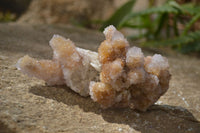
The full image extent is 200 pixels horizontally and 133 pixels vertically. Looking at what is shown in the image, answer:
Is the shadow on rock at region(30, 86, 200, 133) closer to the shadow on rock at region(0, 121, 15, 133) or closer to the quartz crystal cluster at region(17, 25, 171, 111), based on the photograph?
the quartz crystal cluster at region(17, 25, 171, 111)

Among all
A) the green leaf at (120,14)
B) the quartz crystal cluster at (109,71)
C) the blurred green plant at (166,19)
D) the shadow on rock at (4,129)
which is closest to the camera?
the shadow on rock at (4,129)

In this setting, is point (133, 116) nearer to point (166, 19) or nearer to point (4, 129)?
point (4, 129)

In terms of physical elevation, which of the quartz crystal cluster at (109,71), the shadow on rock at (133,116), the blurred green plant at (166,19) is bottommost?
the shadow on rock at (133,116)

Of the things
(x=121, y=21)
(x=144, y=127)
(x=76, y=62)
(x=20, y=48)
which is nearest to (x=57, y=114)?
(x=76, y=62)

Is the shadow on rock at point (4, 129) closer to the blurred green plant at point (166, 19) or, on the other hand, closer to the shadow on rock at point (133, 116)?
the shadow on rock at point (133, 116)

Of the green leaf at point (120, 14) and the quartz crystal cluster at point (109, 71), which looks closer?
the quartz crystal cluster at point (109, 71)

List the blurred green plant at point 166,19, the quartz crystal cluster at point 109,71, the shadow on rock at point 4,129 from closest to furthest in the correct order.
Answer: the shadow on rock at point 4,129
the quartz crystal cluster at point 109,71
the blurred green plant at point 166,19

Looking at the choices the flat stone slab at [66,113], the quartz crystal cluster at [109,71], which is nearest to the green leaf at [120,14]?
the flat stone slab at [66,113]

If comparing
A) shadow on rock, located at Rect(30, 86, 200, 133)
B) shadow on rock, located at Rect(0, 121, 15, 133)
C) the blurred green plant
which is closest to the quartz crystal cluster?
shadow on rock, located at Rect(30, 86, 200, 133)
